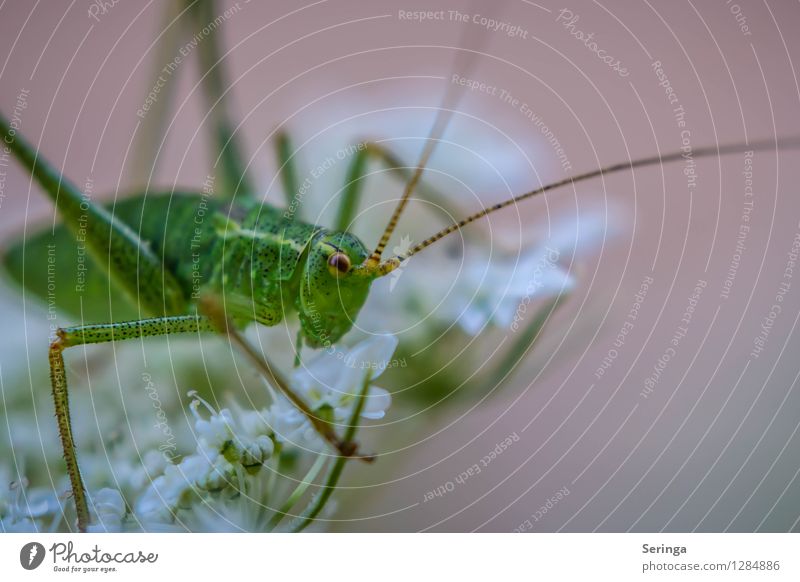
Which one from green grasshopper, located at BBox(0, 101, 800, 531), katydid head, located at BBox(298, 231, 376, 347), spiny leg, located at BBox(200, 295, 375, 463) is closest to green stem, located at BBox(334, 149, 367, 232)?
green grasshopper, located at BBox(0, 101, 800, 531)

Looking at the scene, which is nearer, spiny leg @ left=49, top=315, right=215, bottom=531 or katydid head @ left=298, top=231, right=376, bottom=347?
spiny leg @ left=49, top=315, right=215, bottom=531

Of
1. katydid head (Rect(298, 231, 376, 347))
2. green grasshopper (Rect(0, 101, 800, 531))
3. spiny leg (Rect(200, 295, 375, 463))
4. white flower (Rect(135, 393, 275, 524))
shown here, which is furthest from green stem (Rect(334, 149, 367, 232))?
white flower (Rect(135, 393, 275, 524))

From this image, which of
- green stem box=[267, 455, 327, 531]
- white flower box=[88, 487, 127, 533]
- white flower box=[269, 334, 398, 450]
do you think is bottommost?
white flower box=[88, 487, 127, 533]

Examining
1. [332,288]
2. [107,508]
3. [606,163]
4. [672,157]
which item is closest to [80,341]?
[107,508]

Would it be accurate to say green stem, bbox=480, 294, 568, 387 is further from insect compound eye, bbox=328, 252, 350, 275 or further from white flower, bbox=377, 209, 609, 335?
insect compound eye, bbox=328, 252, 350, 275

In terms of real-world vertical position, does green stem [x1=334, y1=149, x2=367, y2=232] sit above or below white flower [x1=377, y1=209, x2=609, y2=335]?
above
